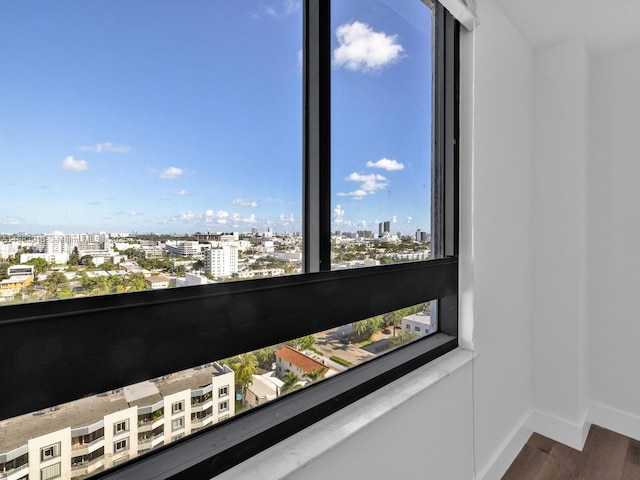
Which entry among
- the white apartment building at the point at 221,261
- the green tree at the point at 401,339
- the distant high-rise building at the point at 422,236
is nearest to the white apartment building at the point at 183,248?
the white apartment building at the point at 221,261

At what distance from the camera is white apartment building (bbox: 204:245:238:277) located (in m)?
0.85

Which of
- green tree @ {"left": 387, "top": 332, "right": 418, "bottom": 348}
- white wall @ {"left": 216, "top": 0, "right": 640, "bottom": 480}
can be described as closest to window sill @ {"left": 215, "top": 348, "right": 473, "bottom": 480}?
green tree @ {"left": 387, "top": 332, "right": 418, "bottom": 348}

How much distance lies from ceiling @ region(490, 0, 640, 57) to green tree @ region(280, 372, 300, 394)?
69.1 inches

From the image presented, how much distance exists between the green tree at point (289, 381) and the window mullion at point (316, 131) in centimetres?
32

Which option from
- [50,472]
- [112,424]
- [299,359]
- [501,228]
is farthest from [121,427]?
[501,228]

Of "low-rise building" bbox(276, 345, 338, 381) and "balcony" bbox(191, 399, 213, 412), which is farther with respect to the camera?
"low-rise building" bbox(276, 345, 338, 381)

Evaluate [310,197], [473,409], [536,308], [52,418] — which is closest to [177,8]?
[310,197]

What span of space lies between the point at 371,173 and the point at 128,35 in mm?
839

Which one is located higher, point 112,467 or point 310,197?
point 310,197

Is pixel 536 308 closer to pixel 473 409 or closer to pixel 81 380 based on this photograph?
pixel 473 409

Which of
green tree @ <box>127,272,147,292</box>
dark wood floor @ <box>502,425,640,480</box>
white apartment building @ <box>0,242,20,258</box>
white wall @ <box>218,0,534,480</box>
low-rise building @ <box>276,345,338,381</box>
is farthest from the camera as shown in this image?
dark wood floor @ <box>502,425,640,480</box>

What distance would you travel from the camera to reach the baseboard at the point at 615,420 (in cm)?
213

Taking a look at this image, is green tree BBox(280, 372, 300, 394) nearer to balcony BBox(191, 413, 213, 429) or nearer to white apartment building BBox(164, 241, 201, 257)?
balcony BBox(191, 413, 213, 429)

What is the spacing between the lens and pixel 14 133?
59cm
